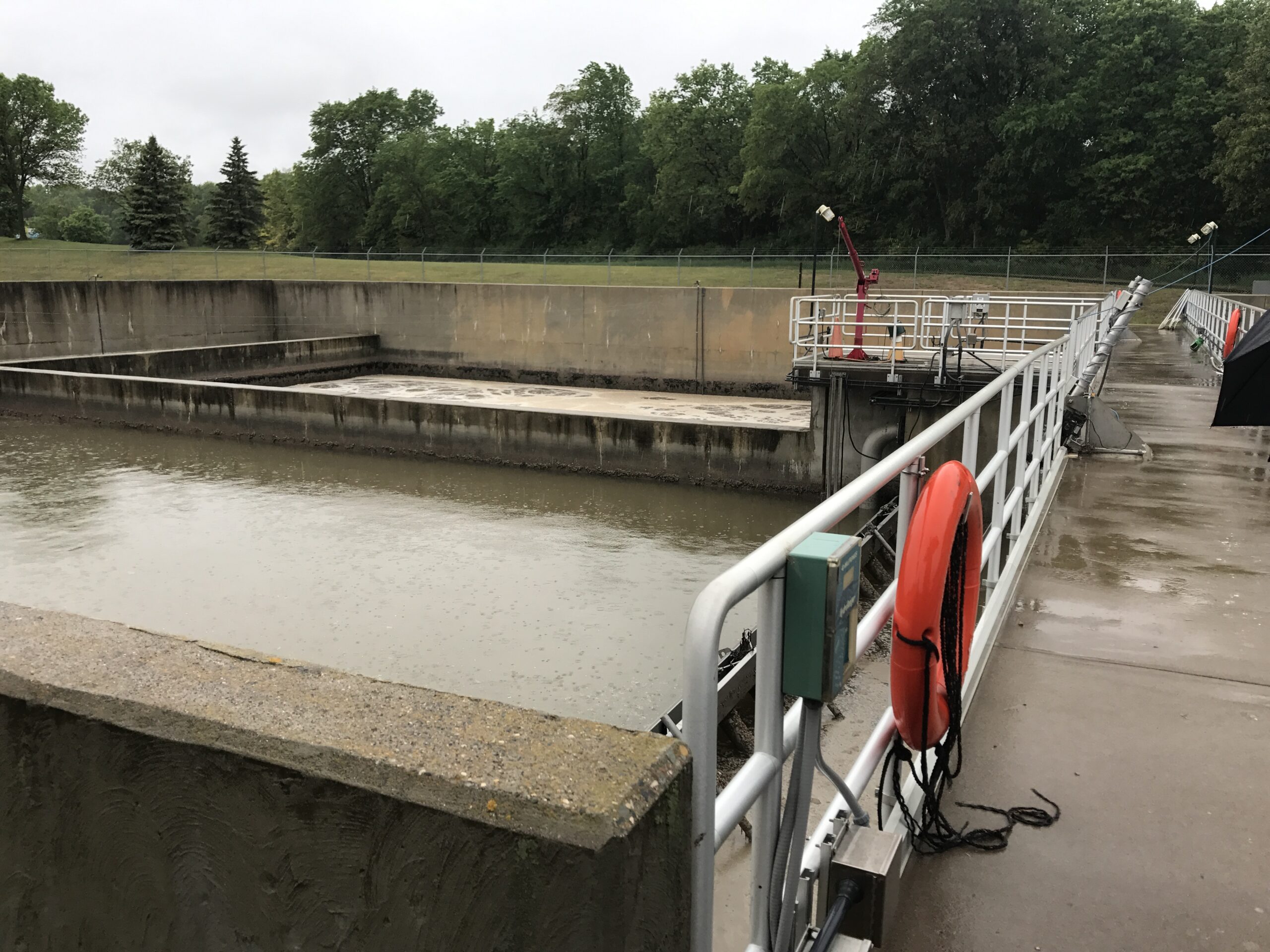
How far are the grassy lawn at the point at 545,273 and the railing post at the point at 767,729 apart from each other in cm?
2879

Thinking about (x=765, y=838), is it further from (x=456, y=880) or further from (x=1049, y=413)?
(x=1049, y=413)

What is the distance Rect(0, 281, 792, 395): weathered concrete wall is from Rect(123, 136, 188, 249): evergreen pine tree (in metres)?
27.1

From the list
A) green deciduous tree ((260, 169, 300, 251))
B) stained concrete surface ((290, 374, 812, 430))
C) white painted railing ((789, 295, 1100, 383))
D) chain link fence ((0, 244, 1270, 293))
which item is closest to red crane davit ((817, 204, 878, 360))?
white painted railing ((789, 295, 1100, 383))

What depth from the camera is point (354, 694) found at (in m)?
1.66

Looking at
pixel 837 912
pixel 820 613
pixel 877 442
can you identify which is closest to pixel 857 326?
pixel 877 442

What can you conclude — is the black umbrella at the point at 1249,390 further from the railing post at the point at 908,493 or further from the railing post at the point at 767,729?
the railing post at the point at 767,729

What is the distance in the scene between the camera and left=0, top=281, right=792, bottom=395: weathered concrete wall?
27.4 m

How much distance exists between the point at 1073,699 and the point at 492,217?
73112 millimetres

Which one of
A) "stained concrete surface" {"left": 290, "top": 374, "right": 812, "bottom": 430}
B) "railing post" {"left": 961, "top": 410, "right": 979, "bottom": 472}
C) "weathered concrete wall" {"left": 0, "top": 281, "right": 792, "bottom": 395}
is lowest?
"stained concrete surface" {"left": 290, "top": 374, "right": 812, "bottom": 430}

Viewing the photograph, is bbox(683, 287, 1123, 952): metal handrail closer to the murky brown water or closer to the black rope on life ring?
the black rope on life ring

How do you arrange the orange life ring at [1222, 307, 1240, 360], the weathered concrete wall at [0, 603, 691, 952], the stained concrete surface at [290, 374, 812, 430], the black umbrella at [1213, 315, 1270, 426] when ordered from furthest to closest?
1. the stained concrete surface at [290, 374, 812, 430]
2. the orange life ring at [1222, 307, 1240, 360]
3. the black umbrella at [1213, 315, 1270, 426]
4. the weathered concrete wall at [0, 603, 691, 952]

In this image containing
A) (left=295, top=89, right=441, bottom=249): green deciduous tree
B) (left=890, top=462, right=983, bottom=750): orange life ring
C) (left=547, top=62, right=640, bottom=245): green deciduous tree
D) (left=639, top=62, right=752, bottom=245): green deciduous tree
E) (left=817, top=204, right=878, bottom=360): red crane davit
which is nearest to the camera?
(left=890, top=462, right=983, bottom=750): orange life ring

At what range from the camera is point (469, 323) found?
3136cm

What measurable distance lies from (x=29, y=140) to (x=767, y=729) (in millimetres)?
78999
